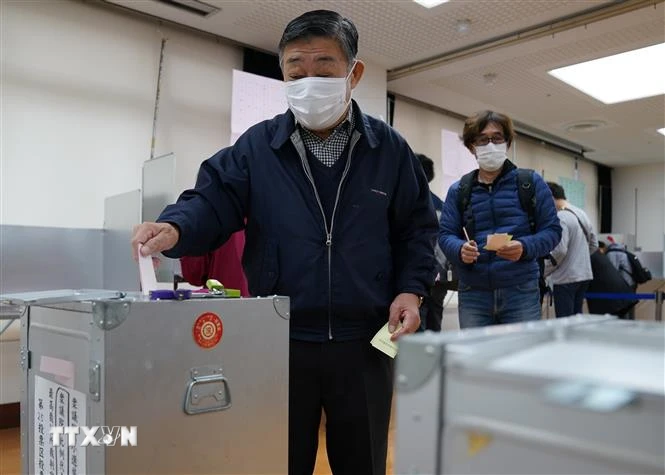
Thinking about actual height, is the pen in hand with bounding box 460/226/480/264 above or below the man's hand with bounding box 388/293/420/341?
above

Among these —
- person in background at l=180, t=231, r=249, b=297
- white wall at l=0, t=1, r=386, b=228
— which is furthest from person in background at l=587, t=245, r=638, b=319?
person in background at l=180, t=231, r=249, b=297

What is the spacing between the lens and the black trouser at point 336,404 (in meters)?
1.09

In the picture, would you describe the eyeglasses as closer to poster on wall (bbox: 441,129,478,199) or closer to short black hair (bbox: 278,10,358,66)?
short black hair (bbox: 278,10,358,66)

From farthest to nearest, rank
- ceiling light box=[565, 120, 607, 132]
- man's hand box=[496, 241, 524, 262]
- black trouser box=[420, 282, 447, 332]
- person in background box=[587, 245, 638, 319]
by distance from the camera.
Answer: ceiling light box=[565, 120, 607, 132]
person in background box=[587, 245, 638, 319]
black trouser box=[420, 282, 447, 332]
man's hand box=[496, 241, 524, 262]

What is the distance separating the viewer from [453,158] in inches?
179

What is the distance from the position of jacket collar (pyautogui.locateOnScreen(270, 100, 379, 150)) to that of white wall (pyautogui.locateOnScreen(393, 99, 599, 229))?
334 cm

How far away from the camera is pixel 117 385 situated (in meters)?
0.76

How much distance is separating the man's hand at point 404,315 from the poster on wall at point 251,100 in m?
2.30

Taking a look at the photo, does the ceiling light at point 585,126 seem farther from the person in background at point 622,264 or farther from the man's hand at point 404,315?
the man's hand at point 404,315

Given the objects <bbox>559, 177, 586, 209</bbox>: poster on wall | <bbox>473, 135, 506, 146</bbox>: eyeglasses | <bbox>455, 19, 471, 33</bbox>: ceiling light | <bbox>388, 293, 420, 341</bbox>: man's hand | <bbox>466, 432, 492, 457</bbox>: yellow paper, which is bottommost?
<bbox>466, 432, 492, 457</bbox>: yellow paper

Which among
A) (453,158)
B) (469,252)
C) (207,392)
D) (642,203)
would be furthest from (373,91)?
(642,203)

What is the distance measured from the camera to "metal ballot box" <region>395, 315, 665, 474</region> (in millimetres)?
385

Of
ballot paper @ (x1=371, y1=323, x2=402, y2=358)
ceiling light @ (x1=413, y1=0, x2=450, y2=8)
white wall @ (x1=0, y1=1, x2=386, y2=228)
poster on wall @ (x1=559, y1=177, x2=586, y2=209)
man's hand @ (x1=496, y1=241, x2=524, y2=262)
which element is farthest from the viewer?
poster on wall @ (x1=559, y1=177, x2=586, y2=209)

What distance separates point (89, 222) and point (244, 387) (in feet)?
7.79
